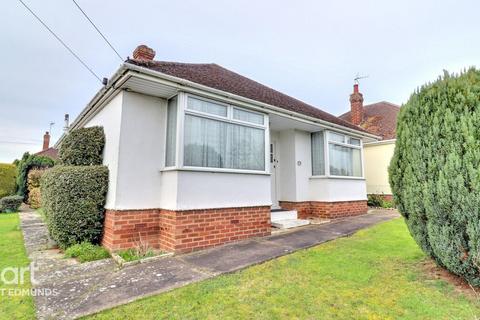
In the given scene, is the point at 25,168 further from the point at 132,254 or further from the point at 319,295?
the point at 319,295

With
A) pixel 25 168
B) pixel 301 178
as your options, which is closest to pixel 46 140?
pixel 25 168

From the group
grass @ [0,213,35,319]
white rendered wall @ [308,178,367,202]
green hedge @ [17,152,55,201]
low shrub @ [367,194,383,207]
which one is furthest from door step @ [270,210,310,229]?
green hedge @ [17,152,55,201]

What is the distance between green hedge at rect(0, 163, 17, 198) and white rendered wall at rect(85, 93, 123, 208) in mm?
16072

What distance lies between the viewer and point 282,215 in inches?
337

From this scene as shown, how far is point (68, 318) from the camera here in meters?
2.70

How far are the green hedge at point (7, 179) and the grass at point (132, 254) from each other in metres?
Answer: 17.7

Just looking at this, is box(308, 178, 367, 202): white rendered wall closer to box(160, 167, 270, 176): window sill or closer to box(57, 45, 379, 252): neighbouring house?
box(57, 45, 379, 252): neighbouring house

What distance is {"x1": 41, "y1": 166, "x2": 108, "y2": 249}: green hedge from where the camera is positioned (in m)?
5.45

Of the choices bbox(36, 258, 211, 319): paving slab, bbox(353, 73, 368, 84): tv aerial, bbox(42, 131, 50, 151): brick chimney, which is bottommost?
bbox(36, 258, 211, 319): paving slab

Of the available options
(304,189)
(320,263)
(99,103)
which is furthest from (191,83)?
(304,189)

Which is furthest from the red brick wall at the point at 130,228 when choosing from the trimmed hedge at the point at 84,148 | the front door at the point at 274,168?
the front door at the point at 274,168

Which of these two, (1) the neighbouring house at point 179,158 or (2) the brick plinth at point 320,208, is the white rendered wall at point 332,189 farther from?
(1) the neighbouring house at point 179,158

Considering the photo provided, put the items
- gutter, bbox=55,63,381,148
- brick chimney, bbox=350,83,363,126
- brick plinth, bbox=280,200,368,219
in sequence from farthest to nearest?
brick chimney, bbox=350,83,363,126 → brick plinth, bbox=280,200,368,219 → gutter, bbox=55,63,381,148

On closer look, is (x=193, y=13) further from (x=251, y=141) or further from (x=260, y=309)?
(x=260, y=309)
